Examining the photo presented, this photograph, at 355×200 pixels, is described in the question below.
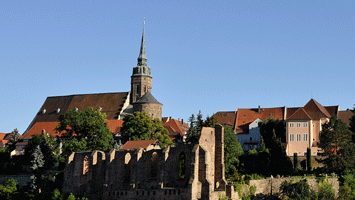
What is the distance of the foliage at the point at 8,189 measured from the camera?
193 feet

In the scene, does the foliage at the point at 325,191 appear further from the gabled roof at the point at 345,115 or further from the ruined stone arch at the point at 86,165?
the gabled roof at the point at 345,115

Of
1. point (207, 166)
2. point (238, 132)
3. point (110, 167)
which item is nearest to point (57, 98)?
point (238, 132)

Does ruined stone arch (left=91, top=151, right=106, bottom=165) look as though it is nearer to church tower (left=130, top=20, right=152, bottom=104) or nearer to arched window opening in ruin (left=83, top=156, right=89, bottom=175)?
arched window opening in ruin (left=83, top=156, right=89, bottom=175)

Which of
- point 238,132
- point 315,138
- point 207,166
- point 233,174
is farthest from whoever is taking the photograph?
point 238,132

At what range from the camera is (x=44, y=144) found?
6962 cm

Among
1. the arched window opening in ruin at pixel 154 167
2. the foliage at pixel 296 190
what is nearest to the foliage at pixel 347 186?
the foliage at pixel 296 190

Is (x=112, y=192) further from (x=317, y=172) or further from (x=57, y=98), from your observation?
(x=57, y=98)

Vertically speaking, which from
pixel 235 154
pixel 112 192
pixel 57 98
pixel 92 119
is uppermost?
pixel 57 98

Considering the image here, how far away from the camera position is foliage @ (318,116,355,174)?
6041 cm

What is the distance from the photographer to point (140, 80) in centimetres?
11131

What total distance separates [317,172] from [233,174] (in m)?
9.98

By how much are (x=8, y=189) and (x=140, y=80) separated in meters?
54.3

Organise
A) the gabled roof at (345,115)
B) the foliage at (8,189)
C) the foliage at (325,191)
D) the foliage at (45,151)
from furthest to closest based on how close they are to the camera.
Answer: the gabled roof at (345,115), the foliage at (45,151), the foliage at (8,189), the foliage at (325,191)

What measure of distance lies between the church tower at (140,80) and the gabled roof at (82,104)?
2.49 meters
